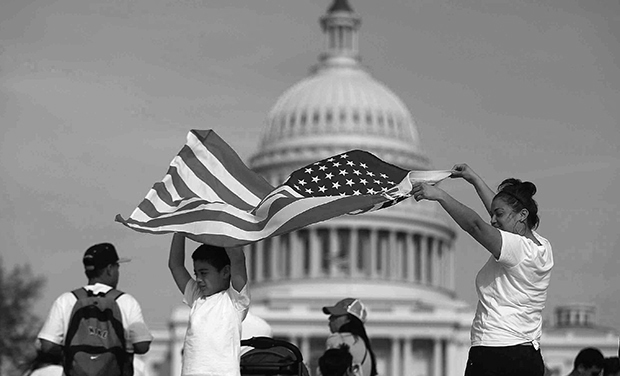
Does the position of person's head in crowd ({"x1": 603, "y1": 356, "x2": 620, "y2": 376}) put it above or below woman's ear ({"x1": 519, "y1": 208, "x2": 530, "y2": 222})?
below

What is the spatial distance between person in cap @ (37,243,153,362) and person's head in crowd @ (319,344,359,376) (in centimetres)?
156

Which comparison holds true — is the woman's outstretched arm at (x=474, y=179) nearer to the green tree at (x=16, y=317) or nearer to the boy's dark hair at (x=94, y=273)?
the boy's dark hair at (x=94, y=273)

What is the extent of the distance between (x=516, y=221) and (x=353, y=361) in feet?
13.4

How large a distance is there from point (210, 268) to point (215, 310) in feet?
1.00

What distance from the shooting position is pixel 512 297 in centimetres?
1377

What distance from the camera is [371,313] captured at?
117375 mm

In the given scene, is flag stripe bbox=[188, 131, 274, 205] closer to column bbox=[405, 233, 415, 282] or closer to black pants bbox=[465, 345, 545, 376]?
black pants bbox=[465, 345, 545, 376]

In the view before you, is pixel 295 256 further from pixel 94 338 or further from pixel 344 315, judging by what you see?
pixel 94 338

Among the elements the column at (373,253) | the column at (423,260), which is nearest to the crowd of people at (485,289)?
the column at (373,253)

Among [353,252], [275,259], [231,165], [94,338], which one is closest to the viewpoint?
[231,165]

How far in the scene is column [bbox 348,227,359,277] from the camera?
127625mm

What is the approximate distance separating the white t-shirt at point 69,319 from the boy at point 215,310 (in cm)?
195

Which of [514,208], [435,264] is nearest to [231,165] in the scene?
[514,208]

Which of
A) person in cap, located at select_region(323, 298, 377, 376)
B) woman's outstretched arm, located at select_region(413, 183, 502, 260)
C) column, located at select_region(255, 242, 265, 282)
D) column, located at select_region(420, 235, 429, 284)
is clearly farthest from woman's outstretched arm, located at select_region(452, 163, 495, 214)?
column, located at select_region(420, 235, 429, 284)
